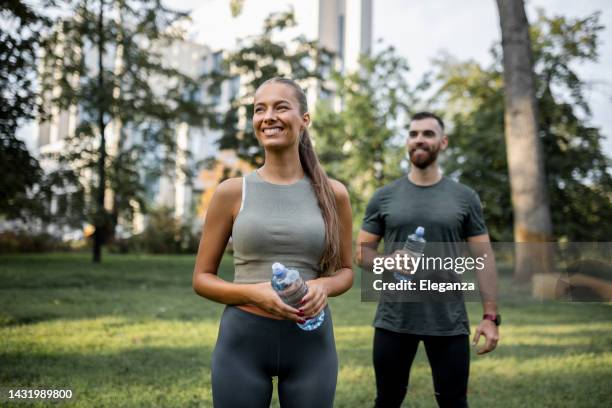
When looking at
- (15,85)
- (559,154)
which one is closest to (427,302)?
(15,85)

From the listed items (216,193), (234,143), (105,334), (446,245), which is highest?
(234,143)

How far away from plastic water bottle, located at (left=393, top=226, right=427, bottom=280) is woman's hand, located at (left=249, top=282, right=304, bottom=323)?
1.51 meters

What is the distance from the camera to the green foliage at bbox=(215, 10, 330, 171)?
25.1m

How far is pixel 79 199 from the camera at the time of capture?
23078 mm

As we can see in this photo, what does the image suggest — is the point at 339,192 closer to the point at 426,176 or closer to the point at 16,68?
the point at 426,176

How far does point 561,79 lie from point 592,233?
6.36 meters

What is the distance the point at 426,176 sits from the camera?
3893mm

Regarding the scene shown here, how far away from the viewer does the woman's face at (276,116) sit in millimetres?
2393

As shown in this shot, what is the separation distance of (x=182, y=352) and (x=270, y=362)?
224 inches

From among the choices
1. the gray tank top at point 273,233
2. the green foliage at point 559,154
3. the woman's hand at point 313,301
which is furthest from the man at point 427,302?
the green foliage at point 559,154

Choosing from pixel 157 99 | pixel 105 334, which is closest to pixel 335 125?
pixel 157 99

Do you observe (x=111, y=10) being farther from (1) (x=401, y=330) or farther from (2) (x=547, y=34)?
(1) (x=401, y=330)

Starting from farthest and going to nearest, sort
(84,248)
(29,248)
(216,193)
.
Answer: (84,248), (29,248), (216,193)

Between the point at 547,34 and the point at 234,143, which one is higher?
the point at 547,34
